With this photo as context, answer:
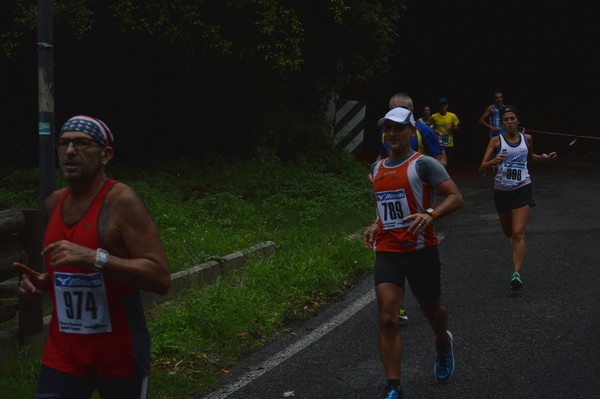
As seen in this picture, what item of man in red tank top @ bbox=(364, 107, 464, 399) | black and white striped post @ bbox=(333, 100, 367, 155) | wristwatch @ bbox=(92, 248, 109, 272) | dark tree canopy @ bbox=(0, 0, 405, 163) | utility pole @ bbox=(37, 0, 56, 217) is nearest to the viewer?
wristwatch @ bbox=(92, 248, 109, 272)

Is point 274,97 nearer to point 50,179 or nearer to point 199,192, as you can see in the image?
point 199,192

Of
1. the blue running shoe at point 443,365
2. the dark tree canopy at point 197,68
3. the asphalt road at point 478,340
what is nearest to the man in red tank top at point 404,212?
the blue running shoe at point 443,365

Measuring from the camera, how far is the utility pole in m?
7.30

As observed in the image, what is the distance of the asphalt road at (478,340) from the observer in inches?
227

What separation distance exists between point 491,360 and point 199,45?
36.7 feet

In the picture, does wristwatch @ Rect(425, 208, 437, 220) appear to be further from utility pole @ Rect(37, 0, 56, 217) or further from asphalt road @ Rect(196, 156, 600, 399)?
utility pole @ Rect(37, 0, 56, 217)

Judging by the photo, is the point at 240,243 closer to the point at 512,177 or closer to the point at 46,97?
the point at 512,177

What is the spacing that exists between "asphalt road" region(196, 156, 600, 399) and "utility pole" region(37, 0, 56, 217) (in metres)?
2.44

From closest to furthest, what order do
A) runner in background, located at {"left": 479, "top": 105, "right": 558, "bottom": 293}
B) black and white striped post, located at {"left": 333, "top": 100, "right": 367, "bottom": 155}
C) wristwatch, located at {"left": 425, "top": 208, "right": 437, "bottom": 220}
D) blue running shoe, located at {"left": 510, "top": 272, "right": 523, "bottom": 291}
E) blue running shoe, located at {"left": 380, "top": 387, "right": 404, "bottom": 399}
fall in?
blue running shoe, located at {"left": 380, "top": 387, "right": 404, "bottom": 399} → wristwatch, located at {"left": 425, "top": 208, "right": 437, "bottom": 220} → blue running shoe, located at {"left": 510, "top": 272, "right": 523, "bottom": 291} → runner in background, located at {"left": 479, "top": 105, "right": 558, "bottom": 293} → black and white striped post, located at {"left": 333, "top": 100, "right": 367, "bottom": 155}

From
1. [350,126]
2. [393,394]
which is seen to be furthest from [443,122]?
[393,394]

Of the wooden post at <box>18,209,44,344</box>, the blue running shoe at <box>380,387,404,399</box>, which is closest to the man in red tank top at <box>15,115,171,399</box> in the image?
the blue running shoe at <box>380,387,404,399</box>

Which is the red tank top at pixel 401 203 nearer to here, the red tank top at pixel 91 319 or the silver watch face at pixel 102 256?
the red tank top at pixel 91 319

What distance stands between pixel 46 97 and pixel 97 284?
14.9 feet

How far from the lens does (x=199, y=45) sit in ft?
53.3
